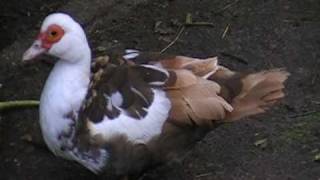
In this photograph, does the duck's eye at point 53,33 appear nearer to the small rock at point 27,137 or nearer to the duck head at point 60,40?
the duck head at point 60,40

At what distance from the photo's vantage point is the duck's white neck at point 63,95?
3928 mm

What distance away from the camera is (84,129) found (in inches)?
154

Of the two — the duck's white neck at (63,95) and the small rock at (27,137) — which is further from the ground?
the duck's white neck at (63,95)

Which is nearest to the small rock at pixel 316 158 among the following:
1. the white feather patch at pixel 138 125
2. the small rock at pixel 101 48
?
the white feather patch at pixel 138 125

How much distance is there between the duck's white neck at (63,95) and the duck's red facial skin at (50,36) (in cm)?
13

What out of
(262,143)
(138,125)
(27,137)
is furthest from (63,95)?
(262,143)

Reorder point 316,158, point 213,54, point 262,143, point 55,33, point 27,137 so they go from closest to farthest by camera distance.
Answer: point 55,33 → point 316,158 → point 262,143 → point 27,137 → point 213,54

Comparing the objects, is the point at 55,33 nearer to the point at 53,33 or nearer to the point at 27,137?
the point at 53,33

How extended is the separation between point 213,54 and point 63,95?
1.62 meters

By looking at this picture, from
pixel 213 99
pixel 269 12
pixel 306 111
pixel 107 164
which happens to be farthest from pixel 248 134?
pixel 269 12

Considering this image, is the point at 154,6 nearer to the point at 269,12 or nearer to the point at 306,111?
the point at 269,12

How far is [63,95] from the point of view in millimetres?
3939

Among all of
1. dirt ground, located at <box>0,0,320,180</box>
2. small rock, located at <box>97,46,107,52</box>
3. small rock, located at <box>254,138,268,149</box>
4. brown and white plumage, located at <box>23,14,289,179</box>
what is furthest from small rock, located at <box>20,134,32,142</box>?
small rock, located at <box>254,138,268,149</box>

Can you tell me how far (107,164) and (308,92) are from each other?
4.92 ft
